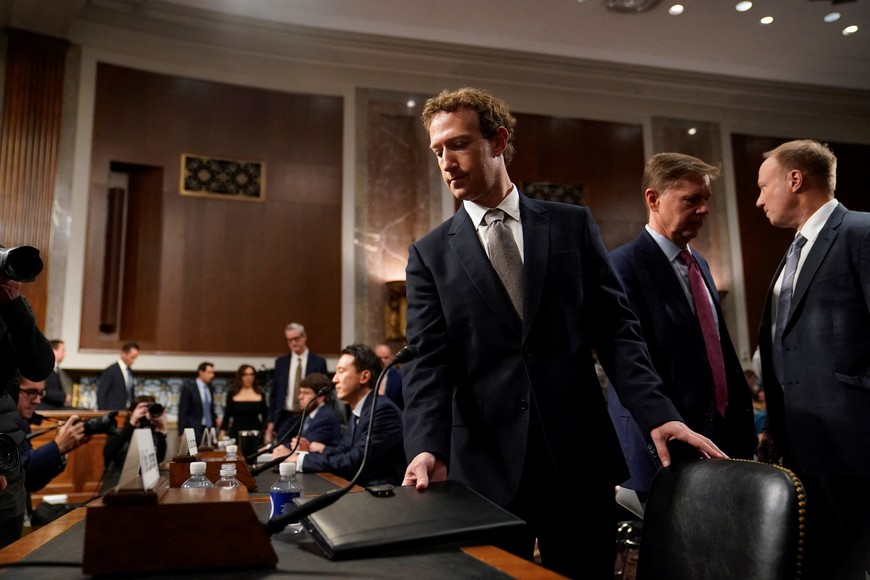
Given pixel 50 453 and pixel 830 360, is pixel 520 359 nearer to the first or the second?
A: pixel 830 360

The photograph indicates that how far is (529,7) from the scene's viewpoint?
8047 mm

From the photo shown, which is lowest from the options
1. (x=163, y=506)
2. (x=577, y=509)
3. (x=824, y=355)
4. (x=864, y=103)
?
(x=577, y=509)

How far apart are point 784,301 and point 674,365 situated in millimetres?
448

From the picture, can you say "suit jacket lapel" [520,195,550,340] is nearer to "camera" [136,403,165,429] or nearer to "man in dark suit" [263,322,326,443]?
"camera" [136,403,165,429]

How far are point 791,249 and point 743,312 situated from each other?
744 cm

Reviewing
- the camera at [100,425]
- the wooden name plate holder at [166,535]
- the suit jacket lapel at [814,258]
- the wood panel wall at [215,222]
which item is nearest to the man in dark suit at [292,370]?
the wood panel wall at [215,222]

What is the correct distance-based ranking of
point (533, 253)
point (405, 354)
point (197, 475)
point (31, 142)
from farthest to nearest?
1. point (31, 142)
2. point (533, 253)
3. point (197, 475)
4. point (405, 354)

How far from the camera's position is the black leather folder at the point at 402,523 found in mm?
1020

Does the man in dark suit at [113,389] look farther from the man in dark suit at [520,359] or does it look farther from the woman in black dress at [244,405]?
the man in dark suit at [520,359]

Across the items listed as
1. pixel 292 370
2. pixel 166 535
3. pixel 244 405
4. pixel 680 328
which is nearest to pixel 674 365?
pixel 680 328

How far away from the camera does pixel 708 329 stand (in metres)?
2.31

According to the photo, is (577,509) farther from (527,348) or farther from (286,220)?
(286,220)

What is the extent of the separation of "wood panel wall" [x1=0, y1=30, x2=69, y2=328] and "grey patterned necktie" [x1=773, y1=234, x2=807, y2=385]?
21.8 feet

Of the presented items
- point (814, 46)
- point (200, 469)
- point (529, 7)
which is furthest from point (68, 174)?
point (814, 46)
